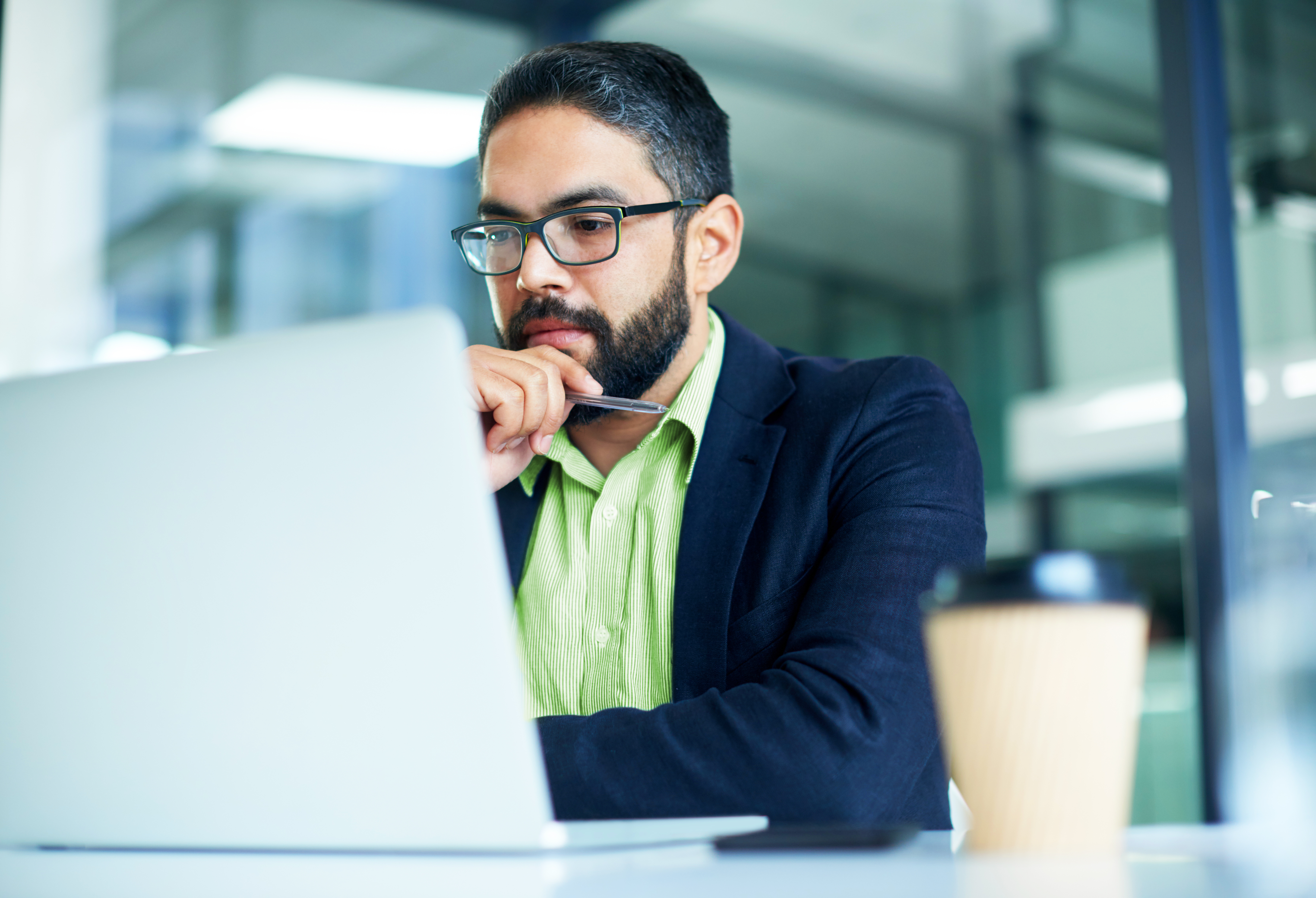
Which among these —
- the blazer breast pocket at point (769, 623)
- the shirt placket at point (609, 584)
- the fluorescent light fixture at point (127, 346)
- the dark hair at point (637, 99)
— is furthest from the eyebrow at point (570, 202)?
the fluorescent light fixture at point (127, 346)

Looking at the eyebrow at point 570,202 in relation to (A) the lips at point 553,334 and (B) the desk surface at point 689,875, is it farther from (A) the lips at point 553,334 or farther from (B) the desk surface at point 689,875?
(B) the desk surface at point 689,875

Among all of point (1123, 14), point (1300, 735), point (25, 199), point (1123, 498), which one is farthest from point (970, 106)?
point (25, 199)

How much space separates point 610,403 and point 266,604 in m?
0.82

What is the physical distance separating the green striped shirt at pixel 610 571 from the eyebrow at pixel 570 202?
0.27 meters

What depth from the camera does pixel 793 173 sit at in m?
5.02

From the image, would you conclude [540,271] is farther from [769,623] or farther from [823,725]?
[823,725]

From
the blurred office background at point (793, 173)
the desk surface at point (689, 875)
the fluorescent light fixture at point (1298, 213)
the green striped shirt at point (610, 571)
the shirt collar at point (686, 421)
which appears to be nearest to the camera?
the desk surface at point (689, 875)

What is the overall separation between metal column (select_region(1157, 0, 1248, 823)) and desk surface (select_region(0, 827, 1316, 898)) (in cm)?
177

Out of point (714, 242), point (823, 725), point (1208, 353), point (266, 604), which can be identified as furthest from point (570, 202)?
point (1208, 353)

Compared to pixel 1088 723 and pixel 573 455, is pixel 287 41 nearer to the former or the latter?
pixel 573 455

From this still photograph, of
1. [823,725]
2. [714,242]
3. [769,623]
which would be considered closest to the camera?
[823,725]

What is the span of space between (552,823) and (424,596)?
30 centimetres

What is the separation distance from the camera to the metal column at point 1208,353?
2.32 meters

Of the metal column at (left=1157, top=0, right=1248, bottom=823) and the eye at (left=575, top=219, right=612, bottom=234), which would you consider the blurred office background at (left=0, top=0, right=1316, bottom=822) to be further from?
the eye at (left=575, top=219, right=612, bottom=234)
